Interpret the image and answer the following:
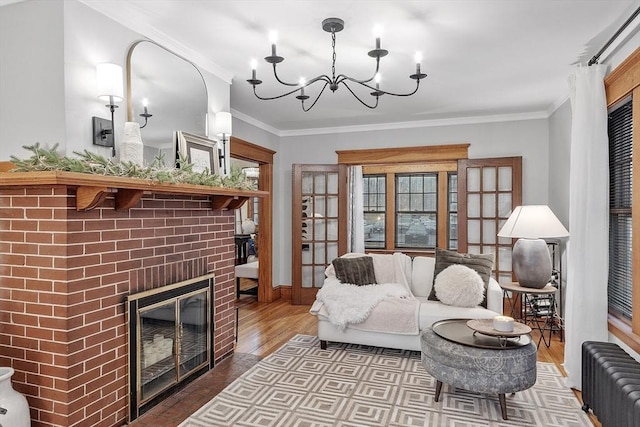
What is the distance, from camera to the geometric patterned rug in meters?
2.59

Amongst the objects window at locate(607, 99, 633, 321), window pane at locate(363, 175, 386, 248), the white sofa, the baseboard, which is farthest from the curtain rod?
the baseboard

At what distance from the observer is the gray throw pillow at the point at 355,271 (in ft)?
13.9

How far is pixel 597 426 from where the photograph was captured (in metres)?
2.55

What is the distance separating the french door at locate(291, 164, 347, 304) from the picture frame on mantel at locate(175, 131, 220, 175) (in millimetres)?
2558

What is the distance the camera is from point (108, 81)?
2.29 m

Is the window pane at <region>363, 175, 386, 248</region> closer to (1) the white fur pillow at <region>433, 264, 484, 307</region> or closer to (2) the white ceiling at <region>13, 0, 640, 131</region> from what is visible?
(2) the white ceiling at <region>13, 0, 640, 131</region>

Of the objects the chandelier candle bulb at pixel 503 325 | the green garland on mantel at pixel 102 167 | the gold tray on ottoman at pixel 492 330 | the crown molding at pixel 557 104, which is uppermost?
the crown molding at pixel 557 104

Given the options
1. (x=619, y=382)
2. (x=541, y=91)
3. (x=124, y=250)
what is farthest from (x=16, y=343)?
(x=541, y=91)

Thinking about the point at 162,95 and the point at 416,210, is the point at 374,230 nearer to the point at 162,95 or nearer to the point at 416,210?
the point at 416,210

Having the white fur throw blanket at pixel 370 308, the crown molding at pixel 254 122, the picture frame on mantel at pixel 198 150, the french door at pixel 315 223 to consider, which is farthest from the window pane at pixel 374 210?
the picture frame on mantel at pixel 198 150

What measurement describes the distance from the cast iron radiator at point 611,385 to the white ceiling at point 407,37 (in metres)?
2.09

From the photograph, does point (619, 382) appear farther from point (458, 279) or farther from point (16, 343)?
point (16, 343)

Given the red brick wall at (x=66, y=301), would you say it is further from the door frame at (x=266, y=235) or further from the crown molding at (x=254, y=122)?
the door frame at (x=266, y=235)

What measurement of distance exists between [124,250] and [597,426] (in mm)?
3175
